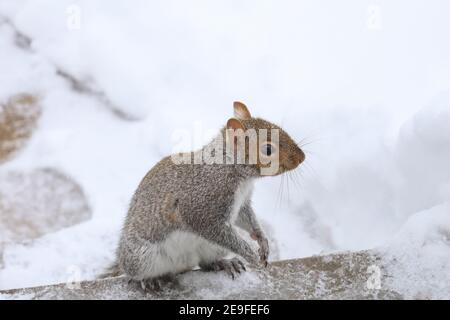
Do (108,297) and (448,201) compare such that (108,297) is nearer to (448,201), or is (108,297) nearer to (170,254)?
(170,254)

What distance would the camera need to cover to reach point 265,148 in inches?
122

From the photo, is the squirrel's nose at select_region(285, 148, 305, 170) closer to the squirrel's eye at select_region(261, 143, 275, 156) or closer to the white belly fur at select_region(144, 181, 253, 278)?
the squirrel's eye at select_region(261, 143, 275, 156)

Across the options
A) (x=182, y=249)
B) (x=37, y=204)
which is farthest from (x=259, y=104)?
(x=182, y=249)

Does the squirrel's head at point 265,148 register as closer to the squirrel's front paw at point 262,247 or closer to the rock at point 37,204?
the squirrel's front paw at point 262,247

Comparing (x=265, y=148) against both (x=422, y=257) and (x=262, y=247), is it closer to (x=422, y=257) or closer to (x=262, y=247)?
(x=262, y=247)

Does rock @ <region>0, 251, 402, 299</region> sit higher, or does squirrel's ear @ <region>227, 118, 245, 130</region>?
squirrel's ear @ <region>227, 118, 245, 130</region>

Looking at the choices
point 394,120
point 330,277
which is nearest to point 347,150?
point 394,120

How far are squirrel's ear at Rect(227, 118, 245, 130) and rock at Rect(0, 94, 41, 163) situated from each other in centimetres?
293

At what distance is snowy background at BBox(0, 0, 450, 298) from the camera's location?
4.33 m

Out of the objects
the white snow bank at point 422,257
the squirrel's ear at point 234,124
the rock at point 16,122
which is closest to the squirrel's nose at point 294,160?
the squirrel's ear at point 234,124

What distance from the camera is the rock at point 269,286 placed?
10.7 ft

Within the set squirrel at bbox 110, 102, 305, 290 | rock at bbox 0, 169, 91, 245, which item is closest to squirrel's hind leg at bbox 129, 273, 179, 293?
squirrel at bbox 110, 102, 305, 290

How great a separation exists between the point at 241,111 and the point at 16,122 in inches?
120

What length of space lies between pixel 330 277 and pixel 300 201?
133cm
